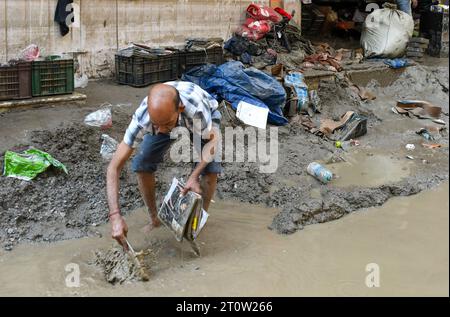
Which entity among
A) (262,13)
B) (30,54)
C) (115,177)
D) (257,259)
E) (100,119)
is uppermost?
(262,13)

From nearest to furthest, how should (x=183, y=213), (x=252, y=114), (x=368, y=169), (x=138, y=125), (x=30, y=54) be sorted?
(x=138, y=125), (x=183, y=213), (x=368, y=169), (x=30, y=54), (x=252, y=114)

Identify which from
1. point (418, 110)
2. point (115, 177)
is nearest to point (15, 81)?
point (115, 177)

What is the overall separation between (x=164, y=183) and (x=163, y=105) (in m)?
2.10

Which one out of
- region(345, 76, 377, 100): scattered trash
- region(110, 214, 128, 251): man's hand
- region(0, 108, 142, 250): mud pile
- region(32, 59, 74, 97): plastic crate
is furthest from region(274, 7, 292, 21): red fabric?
region(110, 214, 128, 251): man's hand

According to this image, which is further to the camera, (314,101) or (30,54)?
(314,101)

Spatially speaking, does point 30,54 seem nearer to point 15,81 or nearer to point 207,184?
point 15,81

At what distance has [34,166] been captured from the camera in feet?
17.0

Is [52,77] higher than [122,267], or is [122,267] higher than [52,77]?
[52,77]

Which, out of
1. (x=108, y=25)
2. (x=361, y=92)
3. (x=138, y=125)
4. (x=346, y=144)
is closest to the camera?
(x=138, y=125)

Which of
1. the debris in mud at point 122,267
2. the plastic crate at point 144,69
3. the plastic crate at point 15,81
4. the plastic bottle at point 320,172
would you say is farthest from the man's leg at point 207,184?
the plastic crate at point 144,69

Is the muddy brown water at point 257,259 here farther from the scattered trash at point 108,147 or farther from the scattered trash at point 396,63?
the scattered trash at point 396,63

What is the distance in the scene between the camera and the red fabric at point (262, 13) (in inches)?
394

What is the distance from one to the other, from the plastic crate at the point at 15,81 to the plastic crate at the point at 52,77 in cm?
8

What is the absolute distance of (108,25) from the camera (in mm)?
8383
